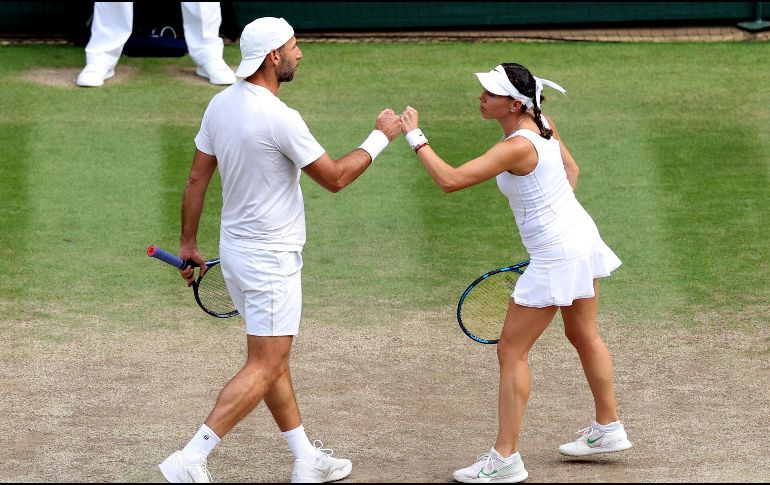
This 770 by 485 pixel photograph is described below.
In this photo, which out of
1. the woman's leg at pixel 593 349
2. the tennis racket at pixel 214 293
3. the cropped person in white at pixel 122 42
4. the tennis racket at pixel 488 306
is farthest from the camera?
the cropped person in white at pixel 122 42

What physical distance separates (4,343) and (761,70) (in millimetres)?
7783

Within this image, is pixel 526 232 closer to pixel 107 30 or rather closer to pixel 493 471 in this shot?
pixel 493 471

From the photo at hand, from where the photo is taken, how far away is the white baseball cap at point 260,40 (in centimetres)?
575

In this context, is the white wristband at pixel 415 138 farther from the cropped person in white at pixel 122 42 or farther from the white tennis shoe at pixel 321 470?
the cropped person in white at pixel 122 42

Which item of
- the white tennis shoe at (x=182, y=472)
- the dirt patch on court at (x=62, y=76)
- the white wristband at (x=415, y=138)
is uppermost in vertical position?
the white wristband at (x=415, y=138)

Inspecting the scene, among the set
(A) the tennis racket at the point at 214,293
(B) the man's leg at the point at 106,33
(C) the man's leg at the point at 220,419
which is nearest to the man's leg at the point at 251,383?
(C) the man's leg at the point at 220,419

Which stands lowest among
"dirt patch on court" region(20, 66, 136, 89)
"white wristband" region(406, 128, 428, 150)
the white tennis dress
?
"dirt patch on court" region(20, 66, 136, 89)

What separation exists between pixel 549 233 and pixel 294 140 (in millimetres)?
1218

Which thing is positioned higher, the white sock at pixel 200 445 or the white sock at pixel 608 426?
the white sock at pixel 608 426

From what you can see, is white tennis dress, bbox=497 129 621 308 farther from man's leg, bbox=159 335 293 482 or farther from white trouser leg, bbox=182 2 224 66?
white trouser leg, bbox=182 2 224 66

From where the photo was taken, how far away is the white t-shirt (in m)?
5.69

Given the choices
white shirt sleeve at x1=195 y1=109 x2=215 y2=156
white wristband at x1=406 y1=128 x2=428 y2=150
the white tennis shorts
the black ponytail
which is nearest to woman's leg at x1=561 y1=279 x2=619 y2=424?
the black ponytail

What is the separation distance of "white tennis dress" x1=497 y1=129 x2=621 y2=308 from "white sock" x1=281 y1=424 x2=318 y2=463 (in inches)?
45.0

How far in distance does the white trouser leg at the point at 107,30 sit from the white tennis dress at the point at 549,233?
7063mm
